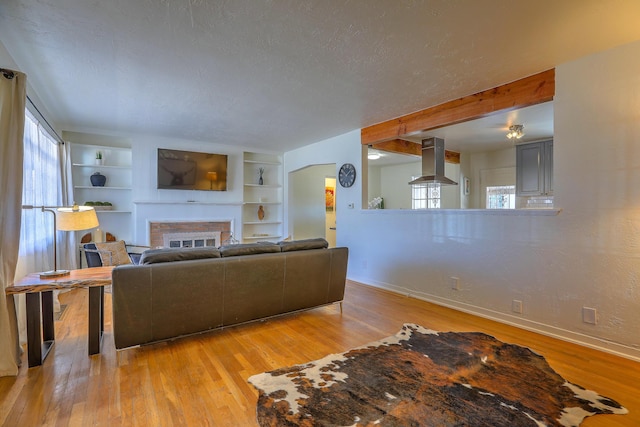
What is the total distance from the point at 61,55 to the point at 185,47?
3.63 feet

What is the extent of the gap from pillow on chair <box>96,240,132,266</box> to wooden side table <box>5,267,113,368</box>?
61.9 inches

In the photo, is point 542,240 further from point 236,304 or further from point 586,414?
point 236,304

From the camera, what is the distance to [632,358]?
237 centimetres

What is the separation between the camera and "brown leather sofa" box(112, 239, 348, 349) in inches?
92.7

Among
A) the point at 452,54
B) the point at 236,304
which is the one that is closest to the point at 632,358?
the point at 452,54

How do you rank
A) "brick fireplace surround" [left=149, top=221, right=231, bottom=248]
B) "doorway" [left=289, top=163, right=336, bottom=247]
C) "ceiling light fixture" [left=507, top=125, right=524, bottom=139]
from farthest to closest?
"doorway" [left=289, top=163, right=336, bottom=247], "brick fireplace surround" [left=149, top=221, right=231, bottom=248], "ceiling light fixture" [left=507, top=125, right=524, bottom=139]

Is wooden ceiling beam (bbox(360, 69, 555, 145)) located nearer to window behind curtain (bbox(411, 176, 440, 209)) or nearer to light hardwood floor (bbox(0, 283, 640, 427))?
light hardwood floor (bbox(0, 283, 640, 427))

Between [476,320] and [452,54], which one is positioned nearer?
[452,54]

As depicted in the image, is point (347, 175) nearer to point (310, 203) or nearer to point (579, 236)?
point (310, 203)

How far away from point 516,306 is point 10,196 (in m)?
4.52

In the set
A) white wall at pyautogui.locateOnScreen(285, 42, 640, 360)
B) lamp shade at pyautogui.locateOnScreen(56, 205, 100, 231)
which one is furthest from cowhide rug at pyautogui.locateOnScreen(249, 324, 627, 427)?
lamp shade at pyautogui.locateOnScreen(56, 205, 100, 231)

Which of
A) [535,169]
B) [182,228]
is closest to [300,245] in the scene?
[182,228]

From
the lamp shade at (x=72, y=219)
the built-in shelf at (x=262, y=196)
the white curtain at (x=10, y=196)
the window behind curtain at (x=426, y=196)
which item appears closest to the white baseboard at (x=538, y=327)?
the window behind curtain at (x=426, y=196)

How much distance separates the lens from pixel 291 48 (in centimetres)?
237
